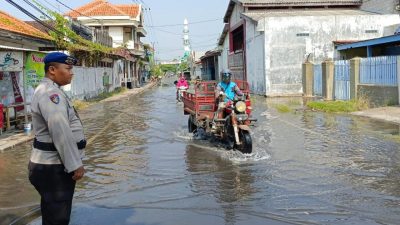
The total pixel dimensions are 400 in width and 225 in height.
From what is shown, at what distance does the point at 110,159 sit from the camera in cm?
992

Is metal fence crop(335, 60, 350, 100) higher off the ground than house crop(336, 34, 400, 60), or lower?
lower

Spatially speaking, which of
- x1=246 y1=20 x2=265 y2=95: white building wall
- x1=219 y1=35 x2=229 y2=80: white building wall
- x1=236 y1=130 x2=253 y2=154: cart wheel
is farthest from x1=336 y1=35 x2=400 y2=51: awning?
x1=219 y1=35 x2=229 y2=80: white building wall

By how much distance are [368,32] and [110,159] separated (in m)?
24.6

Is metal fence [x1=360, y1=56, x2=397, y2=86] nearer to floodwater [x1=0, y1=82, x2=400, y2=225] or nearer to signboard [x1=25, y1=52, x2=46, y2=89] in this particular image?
floodwater [x1=0, y1=82, x2=400, y2=225]

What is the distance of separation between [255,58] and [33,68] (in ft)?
65.5

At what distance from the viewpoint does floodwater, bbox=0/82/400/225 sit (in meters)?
5.81

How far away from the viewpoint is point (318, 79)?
25.9 meters

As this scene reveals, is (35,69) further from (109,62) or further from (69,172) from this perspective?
(109,62)

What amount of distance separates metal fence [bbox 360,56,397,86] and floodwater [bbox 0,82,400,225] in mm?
5308

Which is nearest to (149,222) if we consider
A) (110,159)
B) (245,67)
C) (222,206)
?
(222,206)

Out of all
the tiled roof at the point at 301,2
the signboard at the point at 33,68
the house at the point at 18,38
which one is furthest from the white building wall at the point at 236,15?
the signboard at the point at 33,68

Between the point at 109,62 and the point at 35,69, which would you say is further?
the point at 109,62

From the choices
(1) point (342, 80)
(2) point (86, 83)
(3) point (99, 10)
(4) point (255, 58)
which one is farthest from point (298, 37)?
(3) point (99, 10)

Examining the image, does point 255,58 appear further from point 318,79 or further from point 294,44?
point 318,79
